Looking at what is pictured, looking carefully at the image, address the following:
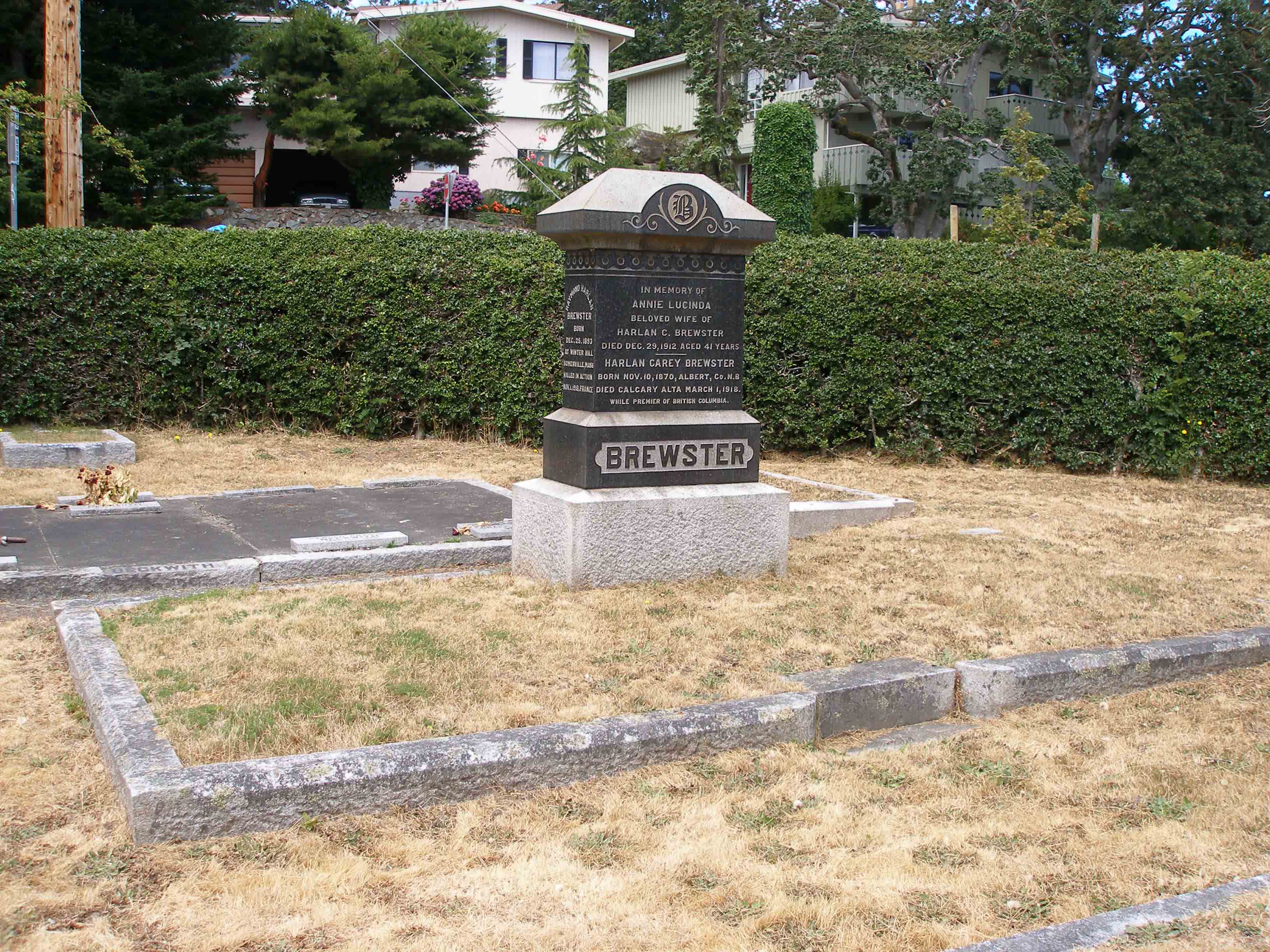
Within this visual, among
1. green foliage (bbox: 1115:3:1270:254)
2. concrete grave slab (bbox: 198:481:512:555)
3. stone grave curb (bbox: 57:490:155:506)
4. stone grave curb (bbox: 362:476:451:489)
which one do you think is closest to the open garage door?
green foliage (bbox: 1115:3:1270:254)

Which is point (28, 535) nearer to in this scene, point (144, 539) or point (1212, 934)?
point (144, 539)

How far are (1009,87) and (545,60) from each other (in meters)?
13.6

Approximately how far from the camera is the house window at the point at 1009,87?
31.2 m

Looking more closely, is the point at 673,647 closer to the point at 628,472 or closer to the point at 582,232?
the point at 628,472

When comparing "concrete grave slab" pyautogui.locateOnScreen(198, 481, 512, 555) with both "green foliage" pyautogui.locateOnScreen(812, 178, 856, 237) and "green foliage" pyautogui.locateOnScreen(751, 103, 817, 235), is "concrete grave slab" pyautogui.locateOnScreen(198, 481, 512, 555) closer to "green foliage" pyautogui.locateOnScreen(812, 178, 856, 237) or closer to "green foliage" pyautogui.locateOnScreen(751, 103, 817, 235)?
"green foliage" pyautogui.locateOnScreen(751, 103, 817, 235)

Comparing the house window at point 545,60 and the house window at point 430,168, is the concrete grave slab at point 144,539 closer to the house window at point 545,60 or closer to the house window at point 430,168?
the house window at point 430,168

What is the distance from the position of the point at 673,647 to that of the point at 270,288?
8395mm

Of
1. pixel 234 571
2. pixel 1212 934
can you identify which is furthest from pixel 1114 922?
pixel 234 571

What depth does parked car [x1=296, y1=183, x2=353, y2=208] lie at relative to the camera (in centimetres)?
3014

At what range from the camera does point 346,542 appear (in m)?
7.25

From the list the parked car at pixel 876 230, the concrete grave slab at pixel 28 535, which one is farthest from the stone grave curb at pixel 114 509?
the parked car at pixel 876 230

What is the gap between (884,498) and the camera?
9.42m

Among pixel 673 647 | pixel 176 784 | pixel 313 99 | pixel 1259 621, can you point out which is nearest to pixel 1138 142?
pixel 313 99

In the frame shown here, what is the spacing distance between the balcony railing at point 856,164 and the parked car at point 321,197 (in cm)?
1303
